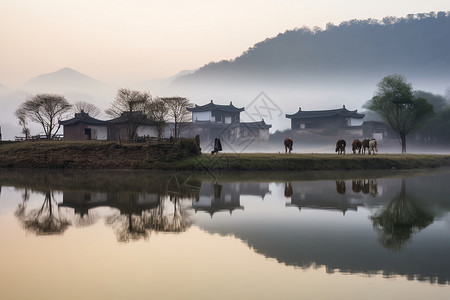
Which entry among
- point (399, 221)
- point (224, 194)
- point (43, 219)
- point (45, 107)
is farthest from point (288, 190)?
point (45, 107)

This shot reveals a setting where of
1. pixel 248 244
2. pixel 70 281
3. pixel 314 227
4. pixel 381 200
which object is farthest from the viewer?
pixel 381 200

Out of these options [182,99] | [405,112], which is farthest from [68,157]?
[405,112]

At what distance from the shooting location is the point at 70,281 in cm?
716

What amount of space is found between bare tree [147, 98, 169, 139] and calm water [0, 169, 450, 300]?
27712 millimetres

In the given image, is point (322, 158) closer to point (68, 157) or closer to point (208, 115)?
point (68, 157)

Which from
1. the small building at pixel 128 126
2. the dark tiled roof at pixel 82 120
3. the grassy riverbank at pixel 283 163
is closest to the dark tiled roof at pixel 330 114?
the small building at pixel 128 126

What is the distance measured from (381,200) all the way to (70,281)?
500 inches

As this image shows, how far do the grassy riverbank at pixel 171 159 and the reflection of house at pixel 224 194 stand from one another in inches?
396

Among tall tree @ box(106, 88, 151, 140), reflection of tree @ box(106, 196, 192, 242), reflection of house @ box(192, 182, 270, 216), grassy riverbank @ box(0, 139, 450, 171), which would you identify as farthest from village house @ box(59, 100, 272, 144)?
reflection of tree @ box(106, 196, 192, 242)

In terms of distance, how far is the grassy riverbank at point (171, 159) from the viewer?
32.7 metres

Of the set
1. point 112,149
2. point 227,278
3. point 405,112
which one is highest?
point 405,112

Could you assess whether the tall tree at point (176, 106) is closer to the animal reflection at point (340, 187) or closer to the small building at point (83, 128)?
the small building at point (83, 128)

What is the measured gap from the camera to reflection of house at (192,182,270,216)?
14941 millimetres

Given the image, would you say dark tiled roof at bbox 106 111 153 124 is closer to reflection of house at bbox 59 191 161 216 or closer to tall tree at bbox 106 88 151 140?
tall tree at bbox 106 88 151 140
